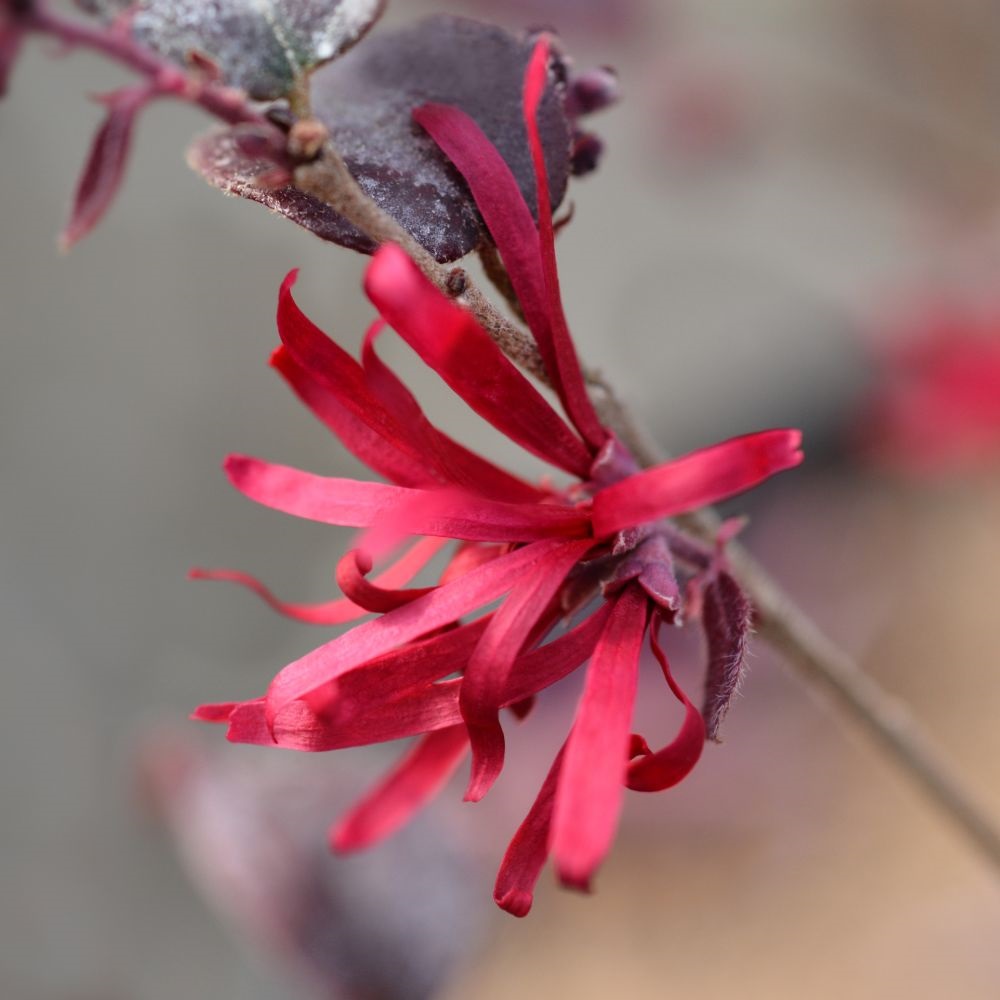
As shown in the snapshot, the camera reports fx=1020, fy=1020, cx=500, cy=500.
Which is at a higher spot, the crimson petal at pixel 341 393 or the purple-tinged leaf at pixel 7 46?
the purple-tinged leaf at pixel 7 46

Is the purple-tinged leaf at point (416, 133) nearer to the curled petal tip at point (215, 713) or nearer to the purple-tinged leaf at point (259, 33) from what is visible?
the purple-tinged leaf at point (259, 33)

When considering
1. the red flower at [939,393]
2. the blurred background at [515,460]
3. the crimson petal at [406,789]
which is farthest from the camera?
the red flower at [939,393]

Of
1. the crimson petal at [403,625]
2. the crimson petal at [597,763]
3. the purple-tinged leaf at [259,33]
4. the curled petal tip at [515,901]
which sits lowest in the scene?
the curled petal tip at [515,901]

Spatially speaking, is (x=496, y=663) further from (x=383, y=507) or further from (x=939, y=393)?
(x=939, y=393)

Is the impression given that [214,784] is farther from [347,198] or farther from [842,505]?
[842,505]

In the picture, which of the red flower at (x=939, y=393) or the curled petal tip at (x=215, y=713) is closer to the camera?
the curled petal tip at (x=215, y=713)

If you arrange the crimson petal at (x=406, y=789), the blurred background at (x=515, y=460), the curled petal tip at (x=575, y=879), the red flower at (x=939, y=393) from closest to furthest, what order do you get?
the curled petal tip at (x=575, y=879) < the crimson petal at (x=406, y=789) < the blurred background at (x=515, y=460) < the red flower at (x=939, y=393)

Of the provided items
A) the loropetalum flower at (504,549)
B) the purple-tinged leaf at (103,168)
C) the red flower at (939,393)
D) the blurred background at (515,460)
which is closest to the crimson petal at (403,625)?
the loropetalum flower at (504,549)

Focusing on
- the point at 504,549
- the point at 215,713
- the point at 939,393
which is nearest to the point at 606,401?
the point at 504,549
